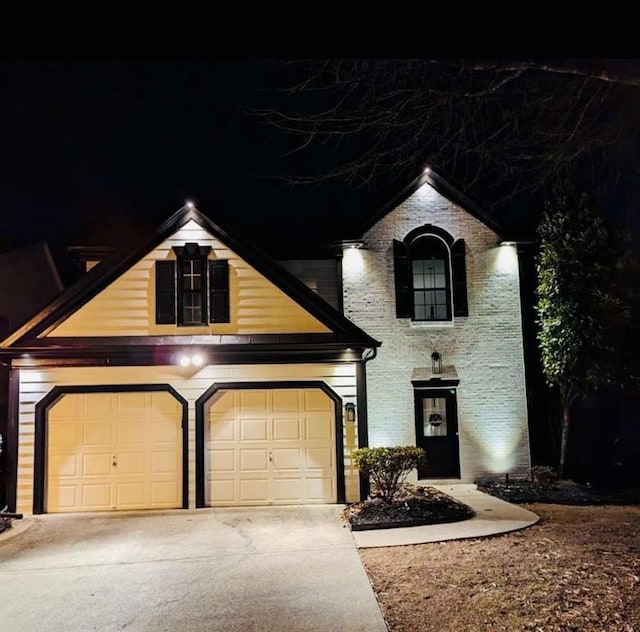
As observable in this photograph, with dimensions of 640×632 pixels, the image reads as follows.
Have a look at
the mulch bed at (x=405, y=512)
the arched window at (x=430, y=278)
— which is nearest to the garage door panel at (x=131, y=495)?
the mulch bed at (x=405, y=512)

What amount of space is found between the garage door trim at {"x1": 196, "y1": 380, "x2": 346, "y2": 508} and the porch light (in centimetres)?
294

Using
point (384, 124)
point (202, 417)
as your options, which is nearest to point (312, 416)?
point (202, 417)

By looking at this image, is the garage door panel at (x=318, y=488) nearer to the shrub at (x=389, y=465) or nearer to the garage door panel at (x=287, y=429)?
the garage door panel at (x=287, y=429)

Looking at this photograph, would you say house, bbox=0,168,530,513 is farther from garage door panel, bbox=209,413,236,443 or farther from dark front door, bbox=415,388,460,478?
dark front door, bbox=415,388,460,478

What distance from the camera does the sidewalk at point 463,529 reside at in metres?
7.80

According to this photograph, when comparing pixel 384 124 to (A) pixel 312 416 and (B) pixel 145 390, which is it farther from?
(B) pixel 145 390

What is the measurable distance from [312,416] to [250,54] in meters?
9.85

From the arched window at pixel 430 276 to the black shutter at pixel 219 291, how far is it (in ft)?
13.3

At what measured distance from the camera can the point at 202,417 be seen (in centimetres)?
1069

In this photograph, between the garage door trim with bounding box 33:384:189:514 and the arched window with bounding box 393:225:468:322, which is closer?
the garage door trim with bounding box 33:384:189:514

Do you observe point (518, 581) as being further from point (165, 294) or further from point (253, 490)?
point (165, 294)

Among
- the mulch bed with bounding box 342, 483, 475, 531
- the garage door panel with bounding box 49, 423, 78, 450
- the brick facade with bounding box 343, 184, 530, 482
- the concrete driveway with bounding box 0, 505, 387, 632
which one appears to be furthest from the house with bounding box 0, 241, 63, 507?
the mulch bed with bounding box 342, 483, 475, 531

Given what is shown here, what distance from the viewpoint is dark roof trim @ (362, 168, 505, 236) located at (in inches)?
515

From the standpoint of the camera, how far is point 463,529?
8.26 meters
